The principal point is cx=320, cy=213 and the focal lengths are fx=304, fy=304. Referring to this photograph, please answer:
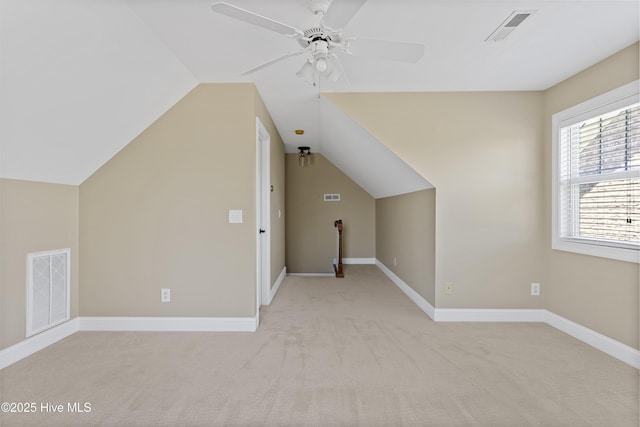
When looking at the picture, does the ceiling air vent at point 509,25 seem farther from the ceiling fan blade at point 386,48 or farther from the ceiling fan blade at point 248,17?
the ceiling fan blade at point 248,17

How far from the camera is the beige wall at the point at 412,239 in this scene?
329 cm

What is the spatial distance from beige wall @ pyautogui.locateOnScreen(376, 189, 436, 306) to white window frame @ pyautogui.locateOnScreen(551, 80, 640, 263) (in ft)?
3.71

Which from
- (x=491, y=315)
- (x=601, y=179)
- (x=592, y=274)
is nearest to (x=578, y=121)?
(x=601, y=179)

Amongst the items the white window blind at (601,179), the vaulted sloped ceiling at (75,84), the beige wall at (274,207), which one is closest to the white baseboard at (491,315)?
A: the white window blind at (601,179)

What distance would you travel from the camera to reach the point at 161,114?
9.47ft

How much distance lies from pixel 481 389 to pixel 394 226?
300cm

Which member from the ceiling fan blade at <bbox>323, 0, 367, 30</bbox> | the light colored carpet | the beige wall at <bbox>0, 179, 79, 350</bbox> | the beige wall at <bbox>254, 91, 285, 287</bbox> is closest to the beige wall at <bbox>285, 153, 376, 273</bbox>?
the beige wall at <bbox>254, 91, 285, 287</bbox>

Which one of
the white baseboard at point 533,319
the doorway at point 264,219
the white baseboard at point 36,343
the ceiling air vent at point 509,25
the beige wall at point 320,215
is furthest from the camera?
the beige wall at point 320,215

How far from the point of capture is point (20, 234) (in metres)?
2.37

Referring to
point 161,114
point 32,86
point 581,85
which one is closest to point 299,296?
point 161,114

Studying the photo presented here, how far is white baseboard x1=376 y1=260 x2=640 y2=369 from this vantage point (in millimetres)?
2375

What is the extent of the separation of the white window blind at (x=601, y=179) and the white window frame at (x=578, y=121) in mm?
28

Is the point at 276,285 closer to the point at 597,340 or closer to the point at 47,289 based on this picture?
the point at 47,289

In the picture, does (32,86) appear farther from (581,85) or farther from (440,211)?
(581,85)
